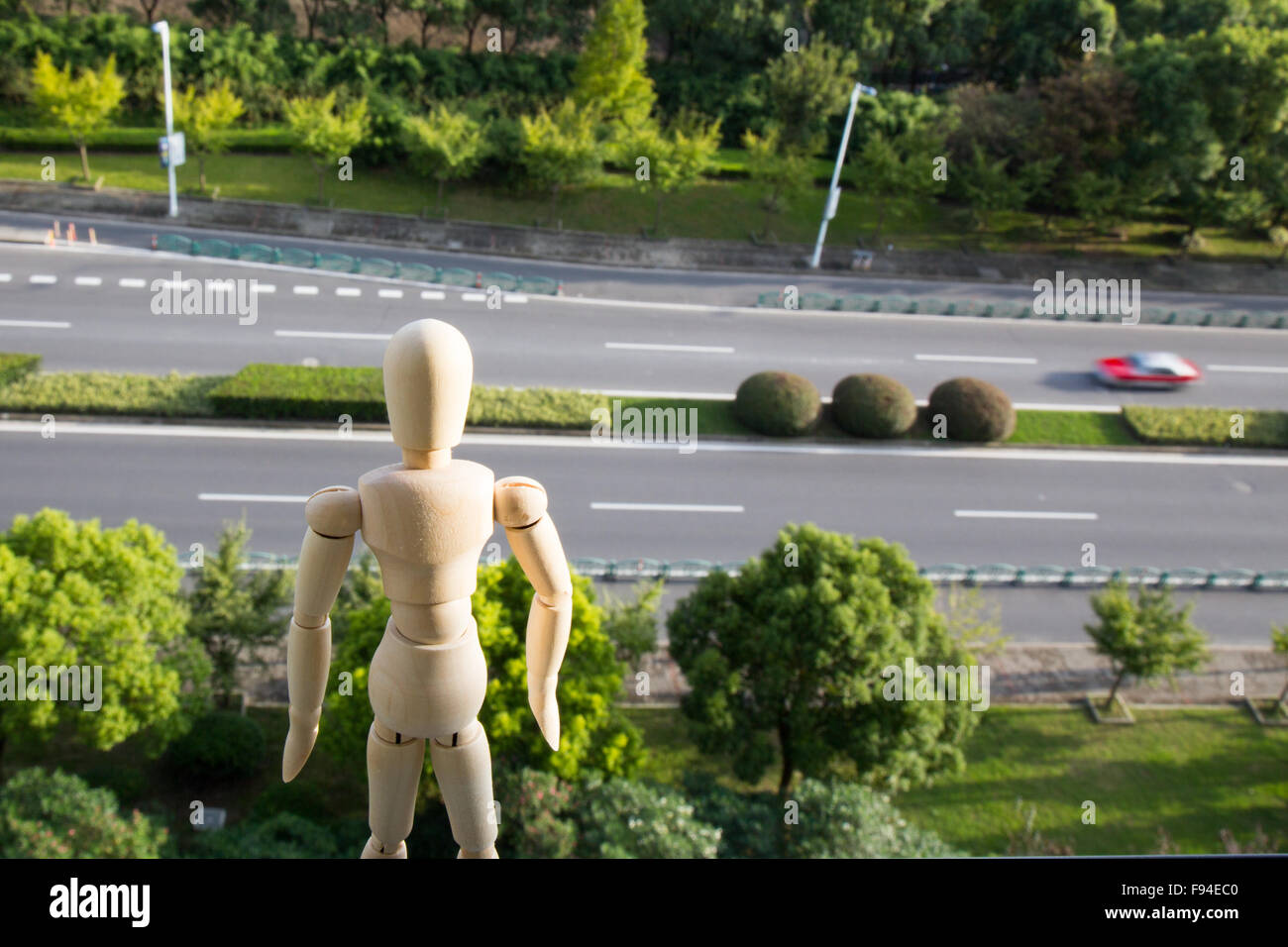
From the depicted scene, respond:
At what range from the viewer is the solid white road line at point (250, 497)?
87.0 ft

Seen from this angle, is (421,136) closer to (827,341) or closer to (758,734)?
(827,341)

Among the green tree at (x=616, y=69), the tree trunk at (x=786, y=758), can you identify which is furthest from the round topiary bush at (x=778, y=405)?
the green tree at (x=616, y=69)

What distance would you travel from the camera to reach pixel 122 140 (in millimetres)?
45281

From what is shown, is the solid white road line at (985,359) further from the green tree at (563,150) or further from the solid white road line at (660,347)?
the green tree at (563,150)

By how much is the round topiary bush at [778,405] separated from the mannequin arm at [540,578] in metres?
24.5

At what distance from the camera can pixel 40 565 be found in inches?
699

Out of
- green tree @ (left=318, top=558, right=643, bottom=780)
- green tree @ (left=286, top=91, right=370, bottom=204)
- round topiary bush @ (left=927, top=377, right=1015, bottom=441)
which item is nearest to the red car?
round topiary bush @ (left=927, top=377, right=1015, bottom=441)

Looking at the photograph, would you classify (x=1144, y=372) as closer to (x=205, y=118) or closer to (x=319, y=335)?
(x=319, y=335)

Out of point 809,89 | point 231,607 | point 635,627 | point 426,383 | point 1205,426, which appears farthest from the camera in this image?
point 809,89

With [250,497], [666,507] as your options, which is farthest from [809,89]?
[250,497]

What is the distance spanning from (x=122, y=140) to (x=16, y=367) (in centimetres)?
1989

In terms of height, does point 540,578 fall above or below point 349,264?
below

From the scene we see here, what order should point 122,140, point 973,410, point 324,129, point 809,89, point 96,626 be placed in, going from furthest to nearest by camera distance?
point 809,89, point 122,140, point 324,129, point 973,410, point 96,626

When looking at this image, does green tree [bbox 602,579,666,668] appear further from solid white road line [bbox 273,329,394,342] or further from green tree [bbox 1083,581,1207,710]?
solid white road line [bbox 273,329,394,342]
